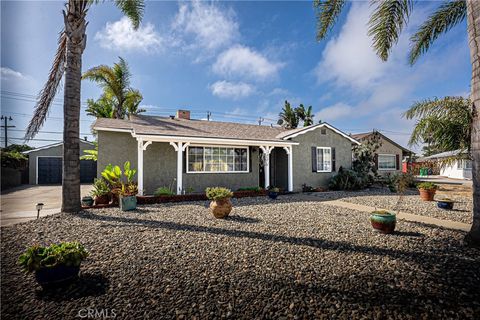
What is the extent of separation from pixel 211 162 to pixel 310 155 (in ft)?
20.9

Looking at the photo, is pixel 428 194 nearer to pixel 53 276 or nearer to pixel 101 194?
pixel 53 276

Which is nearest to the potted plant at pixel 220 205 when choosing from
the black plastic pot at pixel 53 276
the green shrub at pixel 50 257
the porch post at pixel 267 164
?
the green shrub at pixel 50 257

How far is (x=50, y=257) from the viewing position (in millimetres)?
2998

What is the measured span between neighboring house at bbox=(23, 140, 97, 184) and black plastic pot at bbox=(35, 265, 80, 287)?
69.2 ft

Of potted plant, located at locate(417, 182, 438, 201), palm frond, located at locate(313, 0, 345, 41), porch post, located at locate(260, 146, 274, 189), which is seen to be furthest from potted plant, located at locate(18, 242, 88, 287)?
potted plant, located at locate(417, 182, 438, 201)

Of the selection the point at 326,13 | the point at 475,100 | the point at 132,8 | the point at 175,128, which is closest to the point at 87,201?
the point at 175,128

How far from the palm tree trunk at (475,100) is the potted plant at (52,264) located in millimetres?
7331

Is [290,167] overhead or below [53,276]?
overhead

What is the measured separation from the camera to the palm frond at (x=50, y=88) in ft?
25.5

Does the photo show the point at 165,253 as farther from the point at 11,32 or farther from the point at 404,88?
the point at 404,88

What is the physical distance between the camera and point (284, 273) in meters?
3.37

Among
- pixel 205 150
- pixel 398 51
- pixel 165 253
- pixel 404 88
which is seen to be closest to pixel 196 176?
pixel 205 150

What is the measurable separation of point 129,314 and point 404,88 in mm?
12470

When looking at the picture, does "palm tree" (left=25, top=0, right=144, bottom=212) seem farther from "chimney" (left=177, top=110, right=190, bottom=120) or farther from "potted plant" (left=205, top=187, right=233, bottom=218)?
"chimney" (left=177, top=110, right=190, bottom=120)
